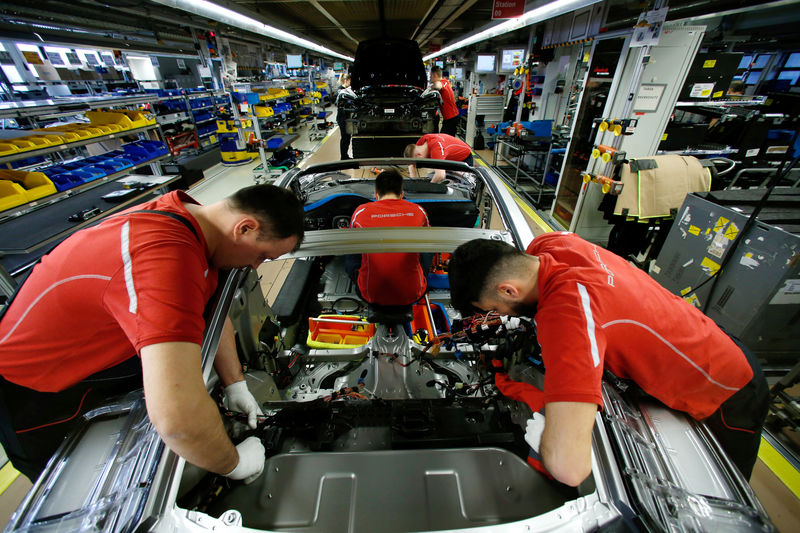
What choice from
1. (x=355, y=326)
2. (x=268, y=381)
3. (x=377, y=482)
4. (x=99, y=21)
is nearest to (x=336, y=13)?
(x=99, y=21)

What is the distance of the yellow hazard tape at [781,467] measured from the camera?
1.79 meters

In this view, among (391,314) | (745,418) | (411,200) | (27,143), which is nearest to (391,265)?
(391,314)

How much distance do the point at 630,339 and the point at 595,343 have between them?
0.74 feet

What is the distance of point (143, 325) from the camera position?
29.7 inches

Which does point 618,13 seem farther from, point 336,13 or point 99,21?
point 99,21

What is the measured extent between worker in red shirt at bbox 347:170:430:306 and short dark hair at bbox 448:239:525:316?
91 cm

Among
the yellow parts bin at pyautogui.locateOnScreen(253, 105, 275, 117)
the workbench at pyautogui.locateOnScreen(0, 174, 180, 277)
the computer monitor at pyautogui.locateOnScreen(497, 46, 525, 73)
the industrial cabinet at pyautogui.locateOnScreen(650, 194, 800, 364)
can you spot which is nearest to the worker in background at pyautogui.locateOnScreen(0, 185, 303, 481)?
the workbench at pyautogui.locateOnScreen(0, 174, 180, 277)

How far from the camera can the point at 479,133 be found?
8906mm

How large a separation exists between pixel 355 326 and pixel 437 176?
83.2 inches

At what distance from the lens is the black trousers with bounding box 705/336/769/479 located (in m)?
1.22

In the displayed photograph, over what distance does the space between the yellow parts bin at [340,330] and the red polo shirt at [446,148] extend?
2.63 metres

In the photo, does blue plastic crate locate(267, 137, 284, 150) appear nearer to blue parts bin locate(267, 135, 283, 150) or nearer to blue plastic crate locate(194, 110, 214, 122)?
blue parts bin locate(267, 135, 283, 150)

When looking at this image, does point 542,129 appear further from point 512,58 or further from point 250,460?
point 250,460

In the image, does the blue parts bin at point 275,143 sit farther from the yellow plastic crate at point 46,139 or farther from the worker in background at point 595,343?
the worker in background at point 595,343
